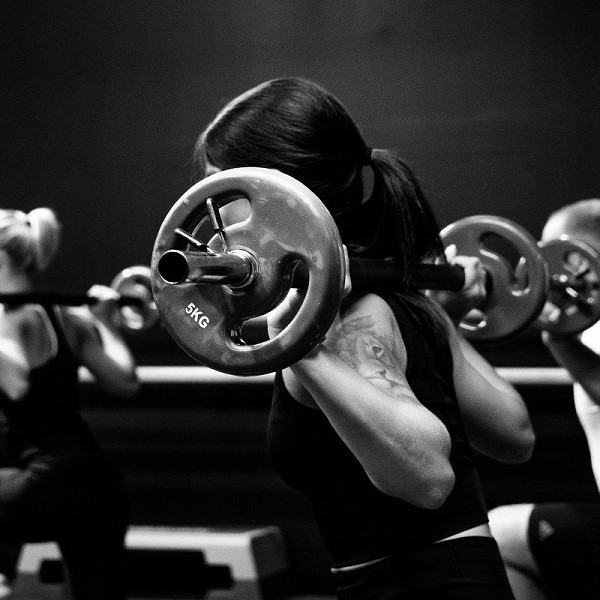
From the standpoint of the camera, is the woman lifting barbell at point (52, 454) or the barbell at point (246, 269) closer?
the barbell at point (246, 269)

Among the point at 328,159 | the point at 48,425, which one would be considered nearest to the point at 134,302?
the point at 48,425

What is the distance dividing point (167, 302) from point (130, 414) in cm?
349

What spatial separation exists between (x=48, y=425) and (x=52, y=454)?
0.10 meters

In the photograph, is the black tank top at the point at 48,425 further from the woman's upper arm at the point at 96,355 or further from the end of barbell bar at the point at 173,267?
the end of barbell bar at the point at 173,267

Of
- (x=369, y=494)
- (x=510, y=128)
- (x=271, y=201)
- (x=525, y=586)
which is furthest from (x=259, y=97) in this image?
(x=510, y=128)

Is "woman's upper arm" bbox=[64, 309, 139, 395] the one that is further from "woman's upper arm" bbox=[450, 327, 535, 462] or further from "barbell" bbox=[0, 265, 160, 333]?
"woman's upper arm" bbox=[450, 327, 535, 462]

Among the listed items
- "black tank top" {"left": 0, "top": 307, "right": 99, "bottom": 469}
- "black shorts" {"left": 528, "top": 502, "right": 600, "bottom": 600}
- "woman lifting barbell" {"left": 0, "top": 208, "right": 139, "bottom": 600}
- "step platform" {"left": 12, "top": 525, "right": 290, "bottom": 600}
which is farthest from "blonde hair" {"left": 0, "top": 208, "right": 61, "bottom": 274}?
"black shorts" {"left": 528, "top": 502, "right": 600, "bottom": 600}

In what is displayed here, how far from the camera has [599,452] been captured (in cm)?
239

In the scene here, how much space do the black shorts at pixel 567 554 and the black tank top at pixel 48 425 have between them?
143 cm

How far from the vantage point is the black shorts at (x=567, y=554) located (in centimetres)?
224

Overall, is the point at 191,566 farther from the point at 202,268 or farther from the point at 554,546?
the point at 202,268

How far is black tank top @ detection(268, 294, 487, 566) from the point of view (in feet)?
4.49

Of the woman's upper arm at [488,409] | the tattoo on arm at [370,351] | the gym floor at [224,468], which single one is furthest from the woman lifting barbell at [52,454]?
the tattoo on arm at [370,351]

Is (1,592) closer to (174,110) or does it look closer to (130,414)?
(130,414)
